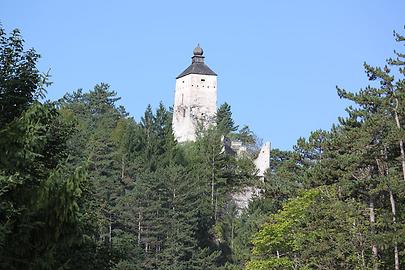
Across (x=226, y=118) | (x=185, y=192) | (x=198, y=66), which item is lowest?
(x=185, y=192)

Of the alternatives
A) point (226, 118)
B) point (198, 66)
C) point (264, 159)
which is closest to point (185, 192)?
point (264, 159)

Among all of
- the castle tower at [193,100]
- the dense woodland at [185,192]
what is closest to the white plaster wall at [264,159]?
the dense woodland at [185,192]

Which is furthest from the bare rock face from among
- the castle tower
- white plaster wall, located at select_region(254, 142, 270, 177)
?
white plaster wall, located at select_region(254, 142, 270, 177)

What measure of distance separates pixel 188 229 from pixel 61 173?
37.0 metres

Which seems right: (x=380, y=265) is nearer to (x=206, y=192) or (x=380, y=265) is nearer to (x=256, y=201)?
(x=256, y=201)

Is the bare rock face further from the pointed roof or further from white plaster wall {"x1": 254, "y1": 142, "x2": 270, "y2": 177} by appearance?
white plaster wall {"x1": 254, "y1": 142, "x2": 270, "y2": 177}

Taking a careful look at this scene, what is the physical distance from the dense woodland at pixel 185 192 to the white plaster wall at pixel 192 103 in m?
1.62

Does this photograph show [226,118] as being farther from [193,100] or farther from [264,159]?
[264,159]

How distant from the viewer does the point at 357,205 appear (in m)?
26.2

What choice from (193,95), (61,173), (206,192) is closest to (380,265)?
(61,173)

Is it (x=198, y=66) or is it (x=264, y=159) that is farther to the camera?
(x=198, y=66)

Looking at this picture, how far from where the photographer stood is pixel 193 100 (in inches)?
3108

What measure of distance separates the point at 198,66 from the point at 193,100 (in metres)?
5.41

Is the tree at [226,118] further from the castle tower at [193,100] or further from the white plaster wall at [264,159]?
the white plaster wall at [264,159]
